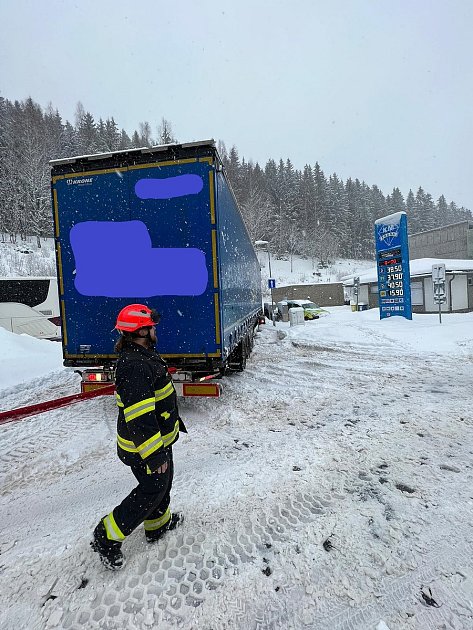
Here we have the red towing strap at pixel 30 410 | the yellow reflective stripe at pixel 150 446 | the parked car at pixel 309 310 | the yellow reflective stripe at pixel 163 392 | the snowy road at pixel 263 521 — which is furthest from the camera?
the parked car at pixel 309 310

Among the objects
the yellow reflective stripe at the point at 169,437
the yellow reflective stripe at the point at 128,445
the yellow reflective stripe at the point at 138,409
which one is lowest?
the yellow reflective stripe at the point at 169,437

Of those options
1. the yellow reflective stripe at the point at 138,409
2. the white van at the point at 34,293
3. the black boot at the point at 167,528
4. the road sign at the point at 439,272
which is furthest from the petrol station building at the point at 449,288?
the yellow reflective stripe at the point at 138,409

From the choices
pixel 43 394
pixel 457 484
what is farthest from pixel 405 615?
pixel 43 394

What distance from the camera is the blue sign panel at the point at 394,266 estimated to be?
16594 mm

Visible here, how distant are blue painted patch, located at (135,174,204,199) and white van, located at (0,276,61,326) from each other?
10.4 meters

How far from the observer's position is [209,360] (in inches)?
194

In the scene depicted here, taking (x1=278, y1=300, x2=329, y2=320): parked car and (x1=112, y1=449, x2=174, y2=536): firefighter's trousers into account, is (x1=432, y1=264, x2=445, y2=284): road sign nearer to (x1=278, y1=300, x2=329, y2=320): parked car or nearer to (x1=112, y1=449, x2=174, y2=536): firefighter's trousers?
(x1=278, y1=300, x2=329, y2=320): parked car

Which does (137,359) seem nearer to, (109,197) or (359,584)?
(359,584)

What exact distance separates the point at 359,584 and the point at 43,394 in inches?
269

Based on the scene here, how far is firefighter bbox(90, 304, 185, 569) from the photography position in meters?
2.26

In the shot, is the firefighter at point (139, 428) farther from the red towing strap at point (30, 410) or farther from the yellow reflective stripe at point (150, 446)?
the red towing strap at point (30, 410)

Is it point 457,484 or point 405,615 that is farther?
point 457,484

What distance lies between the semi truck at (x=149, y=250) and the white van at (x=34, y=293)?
956cm

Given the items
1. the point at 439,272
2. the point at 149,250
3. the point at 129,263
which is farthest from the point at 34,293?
the point at 439,272
